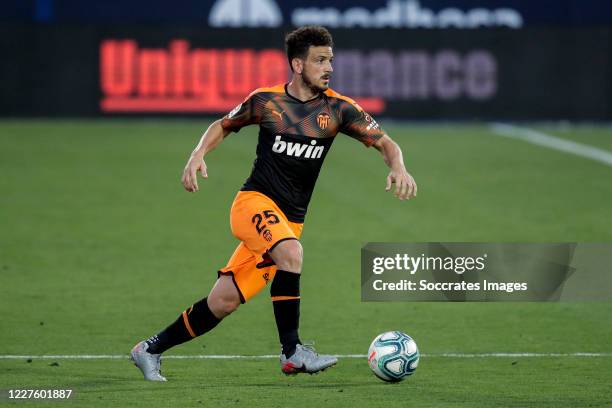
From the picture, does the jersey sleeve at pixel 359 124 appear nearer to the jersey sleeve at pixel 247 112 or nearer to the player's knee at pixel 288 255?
the jersey sleeve at pixel 247 112

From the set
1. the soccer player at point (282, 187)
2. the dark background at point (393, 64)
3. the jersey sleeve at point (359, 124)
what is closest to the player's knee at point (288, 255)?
the soccer player at point (282, 187)

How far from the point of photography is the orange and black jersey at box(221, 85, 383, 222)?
28.5 ft

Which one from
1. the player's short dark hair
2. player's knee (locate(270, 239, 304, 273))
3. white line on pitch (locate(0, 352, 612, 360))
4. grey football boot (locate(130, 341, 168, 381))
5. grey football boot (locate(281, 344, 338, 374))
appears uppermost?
the player's short dark hair

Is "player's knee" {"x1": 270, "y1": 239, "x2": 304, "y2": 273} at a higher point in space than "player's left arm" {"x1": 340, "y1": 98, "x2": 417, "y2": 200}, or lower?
lower

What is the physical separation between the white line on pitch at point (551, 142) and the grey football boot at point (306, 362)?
13.2 meters

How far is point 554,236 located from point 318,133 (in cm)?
666

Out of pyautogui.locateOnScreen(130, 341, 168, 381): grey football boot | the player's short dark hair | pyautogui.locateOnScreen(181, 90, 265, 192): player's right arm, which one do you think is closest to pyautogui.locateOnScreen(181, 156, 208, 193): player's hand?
pyautogui.locateOnScreen(181, 90, 265, 192): player's right arm

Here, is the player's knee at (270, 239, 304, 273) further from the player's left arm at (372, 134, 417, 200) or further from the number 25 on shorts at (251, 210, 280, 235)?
the player's left arm at (372, 134, 417, 200)

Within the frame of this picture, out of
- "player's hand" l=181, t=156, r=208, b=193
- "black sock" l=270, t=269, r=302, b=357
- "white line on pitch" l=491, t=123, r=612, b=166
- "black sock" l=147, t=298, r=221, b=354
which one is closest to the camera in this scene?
"player's hand" l=181, t=156, r=208, b=193

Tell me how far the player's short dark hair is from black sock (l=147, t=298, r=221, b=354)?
1.65m

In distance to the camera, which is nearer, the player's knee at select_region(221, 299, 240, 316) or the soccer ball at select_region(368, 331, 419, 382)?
the soccer ball at select_region(368, 331, 419, 382)

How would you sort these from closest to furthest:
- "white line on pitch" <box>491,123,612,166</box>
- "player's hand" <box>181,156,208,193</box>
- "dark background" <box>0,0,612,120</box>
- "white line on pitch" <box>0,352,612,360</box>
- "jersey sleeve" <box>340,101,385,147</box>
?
"player's hand" <box>181,156,208,193</box> < "jersey sleeve" <box>340,101,385,147</box> < "white line on pitch" <box>0,352,612,360</box> < "white line on pitch" <box>491,123,612,166</box> < "dark background" <box>0,0,612,120</box>

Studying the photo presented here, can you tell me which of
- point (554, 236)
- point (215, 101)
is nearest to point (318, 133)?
point (554, 236)

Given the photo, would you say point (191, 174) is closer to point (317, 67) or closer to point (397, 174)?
point (317, 67)
